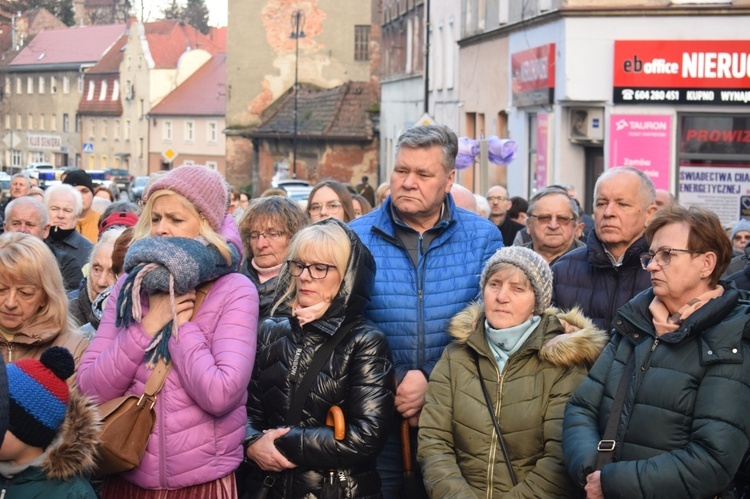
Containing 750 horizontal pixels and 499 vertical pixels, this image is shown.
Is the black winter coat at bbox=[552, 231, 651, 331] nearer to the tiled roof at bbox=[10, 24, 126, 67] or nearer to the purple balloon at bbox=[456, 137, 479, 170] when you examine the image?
the purple balloon at bbox=[456, 137, 479, 170]

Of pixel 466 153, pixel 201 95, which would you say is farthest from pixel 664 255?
pixel 201 95

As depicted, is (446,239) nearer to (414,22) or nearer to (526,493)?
(526,493)

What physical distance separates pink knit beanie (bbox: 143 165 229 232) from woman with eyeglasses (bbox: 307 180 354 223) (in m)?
3.59

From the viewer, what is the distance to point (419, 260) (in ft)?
20.2

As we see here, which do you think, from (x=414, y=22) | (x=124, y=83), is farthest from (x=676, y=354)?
(x=124, y=83)

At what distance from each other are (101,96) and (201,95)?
46.7 feet

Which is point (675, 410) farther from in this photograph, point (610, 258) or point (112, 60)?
point (112, 60)

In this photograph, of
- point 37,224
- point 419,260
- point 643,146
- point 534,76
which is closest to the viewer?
point 419,260

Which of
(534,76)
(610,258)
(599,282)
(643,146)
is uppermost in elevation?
(534,76)

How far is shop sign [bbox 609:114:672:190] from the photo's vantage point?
21156 millimetres

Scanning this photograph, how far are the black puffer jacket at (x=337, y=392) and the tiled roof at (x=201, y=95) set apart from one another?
239ft

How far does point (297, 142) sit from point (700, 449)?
55.3 meters

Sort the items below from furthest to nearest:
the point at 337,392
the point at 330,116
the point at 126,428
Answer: the point at 330,116 → the point at 337,392 → the point at 126,428

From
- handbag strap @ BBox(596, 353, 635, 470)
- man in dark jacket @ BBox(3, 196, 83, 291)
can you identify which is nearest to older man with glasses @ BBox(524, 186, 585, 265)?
handbag strap @ BBox(596, 353, 635, 470)
